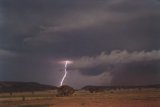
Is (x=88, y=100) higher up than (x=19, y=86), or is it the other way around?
(x=19, y=86)

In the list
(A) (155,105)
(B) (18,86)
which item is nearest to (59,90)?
(A) (155,105)

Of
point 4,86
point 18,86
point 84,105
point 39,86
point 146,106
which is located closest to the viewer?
point 146,106

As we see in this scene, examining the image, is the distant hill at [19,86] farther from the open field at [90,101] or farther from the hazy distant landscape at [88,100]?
the open field at [90,101]

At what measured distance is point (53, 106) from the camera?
43062mm

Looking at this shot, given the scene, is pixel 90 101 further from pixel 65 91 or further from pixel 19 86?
pixel 19 86

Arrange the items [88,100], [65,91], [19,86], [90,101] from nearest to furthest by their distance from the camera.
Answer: [90,101]
[88,100]
[65,91]
[19,86]

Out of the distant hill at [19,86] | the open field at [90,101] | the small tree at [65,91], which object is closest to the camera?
the open field at [90,101]

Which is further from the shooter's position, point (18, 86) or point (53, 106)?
point (18, 86)

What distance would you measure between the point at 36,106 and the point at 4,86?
4946 inches

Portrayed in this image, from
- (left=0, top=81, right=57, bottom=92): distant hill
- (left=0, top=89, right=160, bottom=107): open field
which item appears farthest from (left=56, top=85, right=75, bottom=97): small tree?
(left=0, top=81, right=57, bottom=92): distant hill

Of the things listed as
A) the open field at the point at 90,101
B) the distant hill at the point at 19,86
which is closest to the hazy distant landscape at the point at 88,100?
the open field at the point at 90,101

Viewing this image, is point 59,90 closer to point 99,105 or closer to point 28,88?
point 99,105

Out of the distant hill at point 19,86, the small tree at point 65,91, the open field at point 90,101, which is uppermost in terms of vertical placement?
the distant hill at point 19,86

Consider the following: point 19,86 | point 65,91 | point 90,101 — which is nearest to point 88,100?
point 90,101
